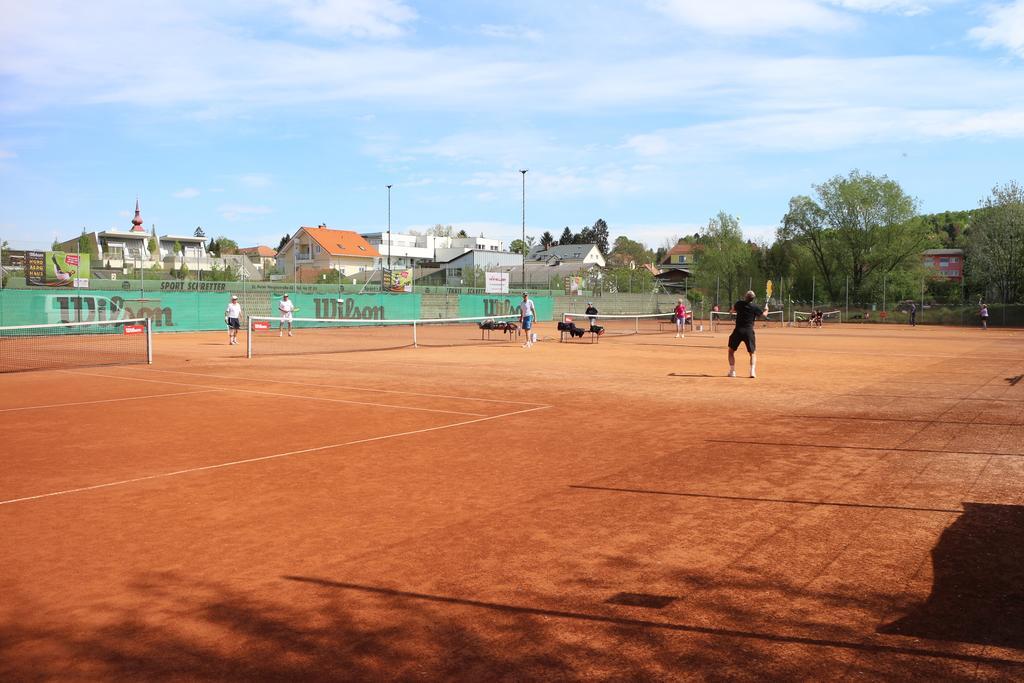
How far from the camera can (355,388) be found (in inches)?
622

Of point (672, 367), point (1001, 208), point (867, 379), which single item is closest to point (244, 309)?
point (672, 367)

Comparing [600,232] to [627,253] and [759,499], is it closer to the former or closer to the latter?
[627,253]

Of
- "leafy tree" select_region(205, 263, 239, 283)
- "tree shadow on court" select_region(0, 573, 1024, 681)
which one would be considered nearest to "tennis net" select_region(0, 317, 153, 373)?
"tree shadow on court" select_region(0, 573, 1024, 681)

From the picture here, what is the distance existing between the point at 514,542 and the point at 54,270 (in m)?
36.7

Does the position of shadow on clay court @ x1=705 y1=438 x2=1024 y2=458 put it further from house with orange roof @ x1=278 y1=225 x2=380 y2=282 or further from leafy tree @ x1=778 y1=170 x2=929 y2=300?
house with orange roof @ x1=278 y1=225 x2=380 y2=282

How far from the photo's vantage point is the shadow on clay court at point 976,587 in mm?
4250

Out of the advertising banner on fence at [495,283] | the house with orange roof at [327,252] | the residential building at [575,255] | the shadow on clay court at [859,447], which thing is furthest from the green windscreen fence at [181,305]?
the residential building at [575,255]

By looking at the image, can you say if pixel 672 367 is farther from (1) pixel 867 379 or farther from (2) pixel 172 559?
(2) pixel 172 559

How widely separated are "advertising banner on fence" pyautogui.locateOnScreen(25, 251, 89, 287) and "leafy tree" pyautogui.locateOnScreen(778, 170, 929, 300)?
6326 centimetres

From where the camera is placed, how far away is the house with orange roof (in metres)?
92.2

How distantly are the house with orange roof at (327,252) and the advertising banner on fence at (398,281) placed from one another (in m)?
31.1

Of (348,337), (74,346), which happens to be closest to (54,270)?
(74,346)

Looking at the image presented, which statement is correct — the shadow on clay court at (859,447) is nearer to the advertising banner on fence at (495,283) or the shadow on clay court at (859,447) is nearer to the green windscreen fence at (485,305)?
the green windscreen fence at (485,305)

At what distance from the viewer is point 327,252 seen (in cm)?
9156
